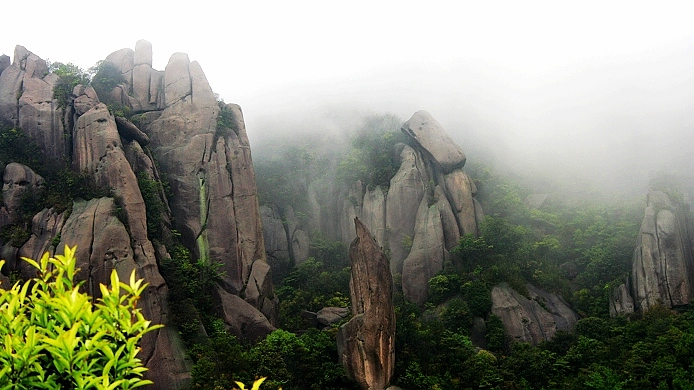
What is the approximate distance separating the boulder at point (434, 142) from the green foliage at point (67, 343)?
35.9 metres

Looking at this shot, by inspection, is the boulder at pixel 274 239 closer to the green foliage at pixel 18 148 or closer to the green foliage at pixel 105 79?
the green foliage at pixel 105 79

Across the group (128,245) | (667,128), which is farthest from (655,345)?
(667,128)

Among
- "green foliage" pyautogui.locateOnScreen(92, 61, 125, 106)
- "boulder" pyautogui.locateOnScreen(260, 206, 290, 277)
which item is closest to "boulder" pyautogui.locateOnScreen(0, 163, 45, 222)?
"green foliage" pyautogui.locateOnScreen(92, 61, 125, 106)

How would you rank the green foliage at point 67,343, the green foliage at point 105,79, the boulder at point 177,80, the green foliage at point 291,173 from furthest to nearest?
1. the green foliage at point 291,173
2. the boulder at point 177,80
3. the green foliage at point 105,79
4. the green foliage at point 67,343

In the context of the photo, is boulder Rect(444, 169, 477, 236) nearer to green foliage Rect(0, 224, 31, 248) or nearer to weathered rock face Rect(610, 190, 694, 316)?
weathered rock face Rect(610, 190, 694, 316)

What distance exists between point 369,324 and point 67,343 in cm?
1971

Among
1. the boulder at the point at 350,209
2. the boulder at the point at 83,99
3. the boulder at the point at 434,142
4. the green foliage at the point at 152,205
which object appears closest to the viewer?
the green foliage at the point at 152,205

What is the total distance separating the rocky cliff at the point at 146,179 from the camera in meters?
23.8

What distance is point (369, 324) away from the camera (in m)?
23.7

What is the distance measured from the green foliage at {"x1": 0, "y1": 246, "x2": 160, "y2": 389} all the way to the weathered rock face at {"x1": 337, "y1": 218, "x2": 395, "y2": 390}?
18.8m

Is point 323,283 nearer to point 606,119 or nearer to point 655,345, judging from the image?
point 655,345

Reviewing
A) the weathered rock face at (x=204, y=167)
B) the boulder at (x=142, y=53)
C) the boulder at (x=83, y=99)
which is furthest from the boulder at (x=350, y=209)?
the boulder at (x=83, y=99)

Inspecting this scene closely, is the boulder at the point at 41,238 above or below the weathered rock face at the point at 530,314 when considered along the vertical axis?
above

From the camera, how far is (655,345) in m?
23.3
